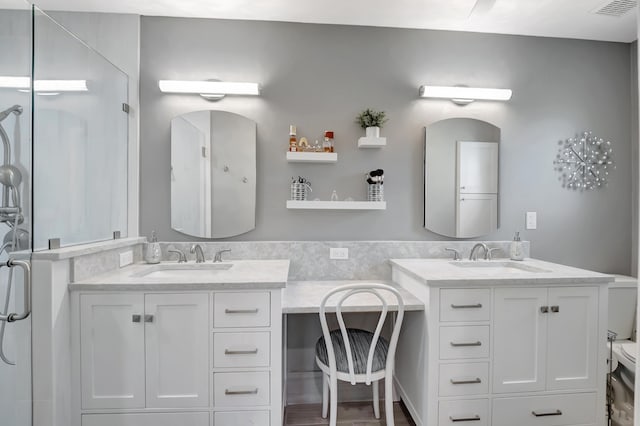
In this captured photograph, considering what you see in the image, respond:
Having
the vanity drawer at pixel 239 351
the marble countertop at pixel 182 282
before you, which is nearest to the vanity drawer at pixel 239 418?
the vanity drawer at pixel 239 351

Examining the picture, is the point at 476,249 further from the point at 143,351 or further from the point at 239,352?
the point at 143,351

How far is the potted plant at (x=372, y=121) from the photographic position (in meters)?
2.14

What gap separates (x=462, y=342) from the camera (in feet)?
5.29

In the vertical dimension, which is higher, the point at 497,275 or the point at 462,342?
the point at 497,275

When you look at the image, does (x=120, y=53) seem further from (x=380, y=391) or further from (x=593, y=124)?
(x=593, y=124)

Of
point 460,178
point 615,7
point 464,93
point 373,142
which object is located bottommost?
point 460,178

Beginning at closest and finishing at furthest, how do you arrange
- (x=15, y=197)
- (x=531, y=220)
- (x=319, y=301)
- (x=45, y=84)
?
(x=15, y=197) < (x=45, y=84) < (x=319, y=301) < (x=531, y=220)

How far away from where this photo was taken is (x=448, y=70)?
7.53ft

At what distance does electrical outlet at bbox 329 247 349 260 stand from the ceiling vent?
224cm

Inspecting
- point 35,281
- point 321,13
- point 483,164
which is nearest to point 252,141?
point 321,13

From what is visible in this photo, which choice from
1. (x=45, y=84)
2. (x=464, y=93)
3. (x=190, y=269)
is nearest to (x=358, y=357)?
(x=190, y=269)

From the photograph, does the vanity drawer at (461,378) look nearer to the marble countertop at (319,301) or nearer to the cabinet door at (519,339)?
the cabinet door at (519,339)

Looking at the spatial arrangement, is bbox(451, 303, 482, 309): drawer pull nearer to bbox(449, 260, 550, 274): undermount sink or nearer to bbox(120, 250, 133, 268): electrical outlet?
bbox(449, 260, 550, 274): undermount sink

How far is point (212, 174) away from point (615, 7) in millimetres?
2785
